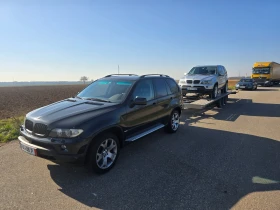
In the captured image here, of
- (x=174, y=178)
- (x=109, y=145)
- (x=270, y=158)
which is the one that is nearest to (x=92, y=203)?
(x=109, y=145)

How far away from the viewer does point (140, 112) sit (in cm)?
508

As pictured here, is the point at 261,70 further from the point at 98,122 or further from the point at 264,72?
the point at 98,122

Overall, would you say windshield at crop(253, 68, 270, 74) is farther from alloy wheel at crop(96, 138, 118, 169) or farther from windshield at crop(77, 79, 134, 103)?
alloy wheel at crop(96, 138, 118, 169)

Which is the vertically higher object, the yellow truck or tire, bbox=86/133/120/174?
the yellow truck

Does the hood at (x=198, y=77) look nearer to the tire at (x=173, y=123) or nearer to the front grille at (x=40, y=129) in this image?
the tire at (x=173, y=123)

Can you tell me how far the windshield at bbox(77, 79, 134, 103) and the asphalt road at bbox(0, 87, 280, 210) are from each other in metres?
1.38

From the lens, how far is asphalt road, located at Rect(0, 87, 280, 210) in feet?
10.6

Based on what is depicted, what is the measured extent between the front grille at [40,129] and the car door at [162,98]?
2967 mm

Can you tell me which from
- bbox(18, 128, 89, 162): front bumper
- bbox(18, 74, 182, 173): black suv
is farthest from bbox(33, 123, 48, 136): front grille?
bbox(18, 128, 89, 162): front bumper

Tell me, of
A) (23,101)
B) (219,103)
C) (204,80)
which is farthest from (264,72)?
(23,101)

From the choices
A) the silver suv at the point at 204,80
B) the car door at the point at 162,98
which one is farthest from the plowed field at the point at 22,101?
the car door at the point at 162,98

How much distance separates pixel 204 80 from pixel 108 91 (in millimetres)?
7266

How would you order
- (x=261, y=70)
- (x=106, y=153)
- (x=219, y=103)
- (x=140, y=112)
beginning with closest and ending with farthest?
(x=106, y=153)
(x=140, y=112)
(x=219, y=103)
(x=261, y=70)

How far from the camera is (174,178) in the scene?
3943mm
